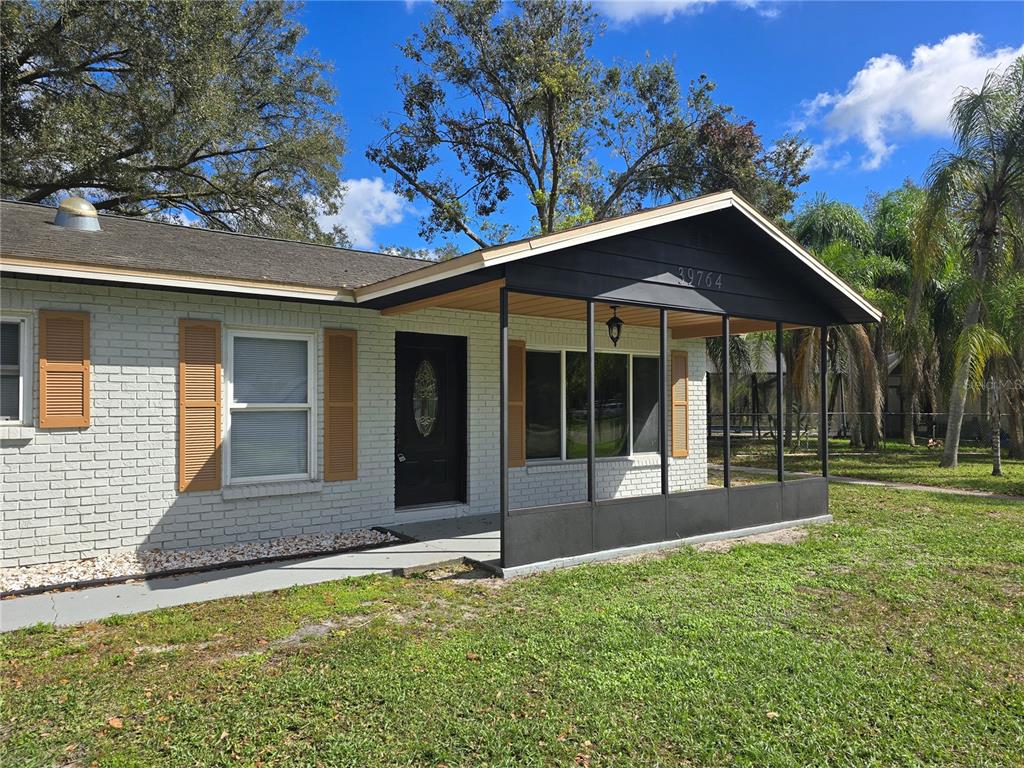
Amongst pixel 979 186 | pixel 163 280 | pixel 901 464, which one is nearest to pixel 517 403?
pixel 163 280

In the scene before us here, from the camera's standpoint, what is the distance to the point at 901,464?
14477 millimetres

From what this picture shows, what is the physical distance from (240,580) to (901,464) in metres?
14.3

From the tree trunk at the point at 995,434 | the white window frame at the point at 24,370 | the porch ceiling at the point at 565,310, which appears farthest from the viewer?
the tree trunk at the point at 995,434

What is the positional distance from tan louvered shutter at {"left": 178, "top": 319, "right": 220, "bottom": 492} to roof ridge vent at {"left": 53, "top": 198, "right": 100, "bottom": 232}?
1649mm

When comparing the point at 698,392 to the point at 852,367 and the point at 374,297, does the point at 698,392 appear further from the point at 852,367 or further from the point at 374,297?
the point at 852,367

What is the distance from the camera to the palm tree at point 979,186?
12.6 meters

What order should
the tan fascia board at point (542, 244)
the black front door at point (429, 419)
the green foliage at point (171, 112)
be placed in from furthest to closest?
the green foliage at point (171, 112) < the black front door at point (429, 419) < the tan fascia board at point (542, 244)

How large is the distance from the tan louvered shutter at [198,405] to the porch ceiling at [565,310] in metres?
1.92

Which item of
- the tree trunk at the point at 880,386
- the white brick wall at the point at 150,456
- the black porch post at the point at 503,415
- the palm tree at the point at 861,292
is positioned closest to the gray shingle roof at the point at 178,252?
the white brick wall at the point at 150,456

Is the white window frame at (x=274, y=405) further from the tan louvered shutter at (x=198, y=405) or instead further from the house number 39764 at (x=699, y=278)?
the house number 39764 at (x=699, y=278)

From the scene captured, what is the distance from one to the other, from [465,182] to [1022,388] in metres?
17.8

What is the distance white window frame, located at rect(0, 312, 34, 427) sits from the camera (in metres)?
5.48

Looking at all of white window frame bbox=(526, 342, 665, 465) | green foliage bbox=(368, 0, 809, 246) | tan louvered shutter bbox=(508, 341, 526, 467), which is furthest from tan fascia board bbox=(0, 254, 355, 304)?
green foliage bbox=(368, 0, 809, 246)

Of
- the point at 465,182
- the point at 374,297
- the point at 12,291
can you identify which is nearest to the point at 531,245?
→ the point at 374,297
